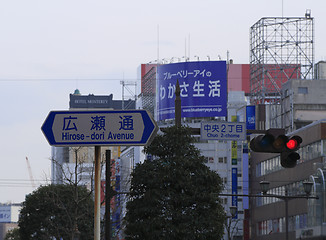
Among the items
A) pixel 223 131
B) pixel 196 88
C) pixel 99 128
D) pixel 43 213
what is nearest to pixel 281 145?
pixel 99 128

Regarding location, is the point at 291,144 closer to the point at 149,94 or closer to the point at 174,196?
the point at 174,196

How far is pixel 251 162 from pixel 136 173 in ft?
254

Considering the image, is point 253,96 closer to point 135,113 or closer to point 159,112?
point 159,112

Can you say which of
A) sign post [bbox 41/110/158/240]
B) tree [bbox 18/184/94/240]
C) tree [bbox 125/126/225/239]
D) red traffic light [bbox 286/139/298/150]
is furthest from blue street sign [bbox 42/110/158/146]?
tree [bbox 18/184/94/240]

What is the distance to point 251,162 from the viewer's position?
10494 cm

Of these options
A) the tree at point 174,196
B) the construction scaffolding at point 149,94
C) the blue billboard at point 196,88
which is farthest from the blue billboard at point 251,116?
the tree at point 174,196

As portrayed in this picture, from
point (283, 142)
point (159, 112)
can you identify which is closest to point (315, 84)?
point (159, 112)

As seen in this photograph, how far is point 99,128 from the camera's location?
33.5 ft

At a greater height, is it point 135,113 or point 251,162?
point 251,162

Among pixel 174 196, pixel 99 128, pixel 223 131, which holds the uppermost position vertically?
pixel 223 131

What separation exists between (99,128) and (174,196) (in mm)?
17920

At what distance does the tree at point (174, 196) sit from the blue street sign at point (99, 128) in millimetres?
17490

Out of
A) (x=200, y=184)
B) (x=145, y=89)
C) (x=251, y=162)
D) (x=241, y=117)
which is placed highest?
(x=145, y=89)

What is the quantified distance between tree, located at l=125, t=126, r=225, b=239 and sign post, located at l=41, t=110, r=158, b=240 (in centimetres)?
1742
